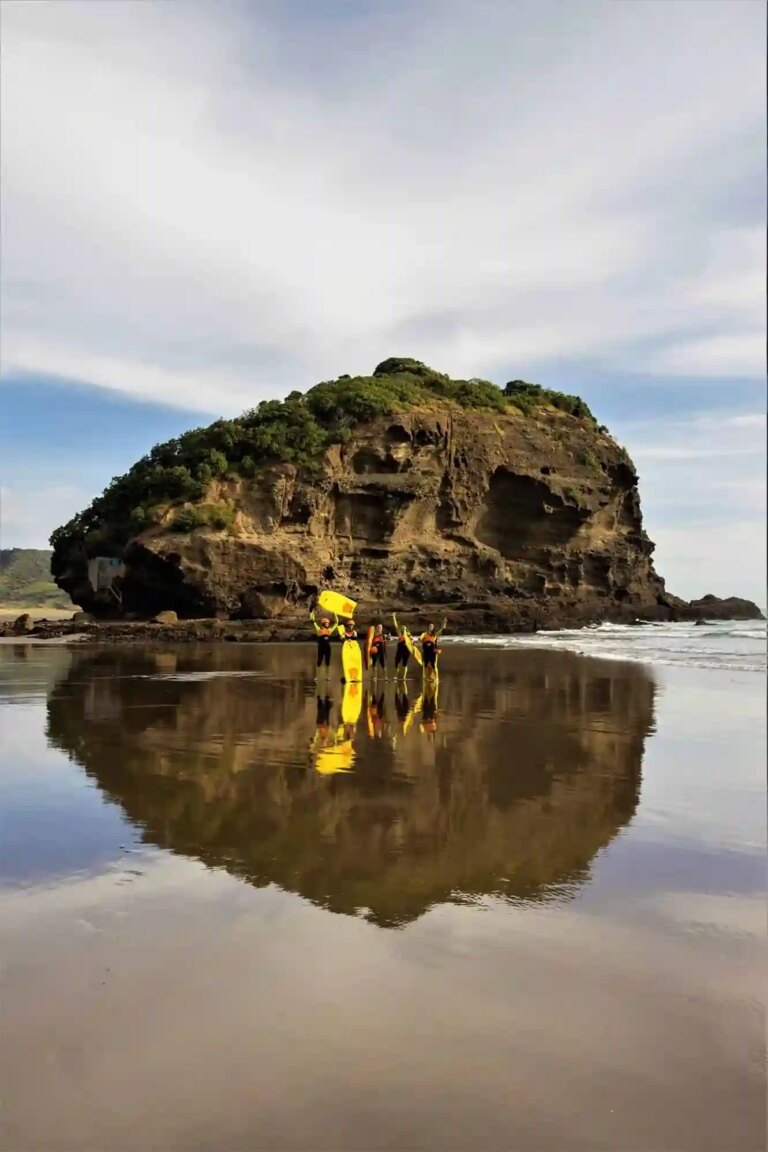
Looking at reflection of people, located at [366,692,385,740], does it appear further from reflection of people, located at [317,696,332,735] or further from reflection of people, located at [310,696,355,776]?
reflection of people, located at [317,696,332,735]

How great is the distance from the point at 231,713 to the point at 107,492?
4284 cm

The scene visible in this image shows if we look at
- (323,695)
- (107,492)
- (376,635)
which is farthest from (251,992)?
(107,492)

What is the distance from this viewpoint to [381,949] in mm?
4211

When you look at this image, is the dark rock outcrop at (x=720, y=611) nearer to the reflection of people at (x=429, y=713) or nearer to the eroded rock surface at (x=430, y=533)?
the eroded rock surface at (x=430, y=533)

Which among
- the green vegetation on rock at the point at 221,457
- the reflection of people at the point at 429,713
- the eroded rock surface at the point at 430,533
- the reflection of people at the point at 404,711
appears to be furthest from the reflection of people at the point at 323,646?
the green vegetation on rock at the point at 221,457

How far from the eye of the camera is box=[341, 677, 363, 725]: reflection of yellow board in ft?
42.6

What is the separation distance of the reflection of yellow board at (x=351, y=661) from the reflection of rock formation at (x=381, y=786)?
6.08 ft

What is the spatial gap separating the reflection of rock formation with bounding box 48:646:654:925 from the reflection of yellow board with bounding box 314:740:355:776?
130 millimetres

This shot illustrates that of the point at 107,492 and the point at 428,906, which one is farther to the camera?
the point at 107,492

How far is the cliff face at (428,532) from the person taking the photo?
44312mm

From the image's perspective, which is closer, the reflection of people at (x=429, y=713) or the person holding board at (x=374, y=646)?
the reflection of people at (x=429, y=713)

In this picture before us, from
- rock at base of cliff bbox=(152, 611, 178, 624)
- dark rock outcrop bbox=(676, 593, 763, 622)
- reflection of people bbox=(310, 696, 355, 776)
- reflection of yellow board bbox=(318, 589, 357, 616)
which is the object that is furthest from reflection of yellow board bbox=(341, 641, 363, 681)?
dark rock outcrop bbox=(676, 593, 763, 622)

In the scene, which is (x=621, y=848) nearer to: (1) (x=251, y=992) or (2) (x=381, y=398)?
(1) (x=251, y=992)

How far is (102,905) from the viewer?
4.74m
